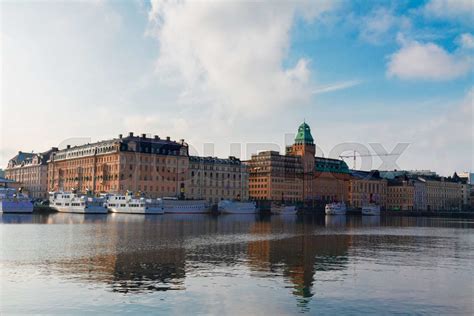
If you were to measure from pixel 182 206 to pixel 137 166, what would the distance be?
2175 cm

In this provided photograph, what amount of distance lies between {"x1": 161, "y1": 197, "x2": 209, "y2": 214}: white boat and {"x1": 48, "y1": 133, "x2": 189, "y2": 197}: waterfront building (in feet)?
39.1

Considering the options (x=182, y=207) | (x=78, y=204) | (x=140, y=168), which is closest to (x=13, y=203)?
(x=78, y=204)

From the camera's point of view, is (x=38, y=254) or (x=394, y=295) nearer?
(x=394, y=295)

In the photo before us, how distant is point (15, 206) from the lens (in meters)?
140

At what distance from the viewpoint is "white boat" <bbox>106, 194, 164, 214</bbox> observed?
15450 centimetres

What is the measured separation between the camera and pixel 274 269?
4216cm

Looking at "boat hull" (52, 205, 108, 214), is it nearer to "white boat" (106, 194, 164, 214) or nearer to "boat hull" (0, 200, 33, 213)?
"white boat" (106, 194, 164, 214)

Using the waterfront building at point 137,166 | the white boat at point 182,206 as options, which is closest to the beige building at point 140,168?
the waterfront building at point 137,166

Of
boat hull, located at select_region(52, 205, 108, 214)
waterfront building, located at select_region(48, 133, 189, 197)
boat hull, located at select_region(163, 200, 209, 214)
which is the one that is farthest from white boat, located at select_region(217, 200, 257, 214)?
boat hull, located at select_region(52, 205, 108, 214)

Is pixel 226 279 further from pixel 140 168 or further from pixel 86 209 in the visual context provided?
pixel 140 168

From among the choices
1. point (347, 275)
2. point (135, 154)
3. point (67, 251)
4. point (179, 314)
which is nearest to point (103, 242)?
point (67, 251)

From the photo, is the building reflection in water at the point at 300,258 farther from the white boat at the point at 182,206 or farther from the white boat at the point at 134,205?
the white boat at the point at 182,206

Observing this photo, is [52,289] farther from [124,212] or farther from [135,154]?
[135,154]

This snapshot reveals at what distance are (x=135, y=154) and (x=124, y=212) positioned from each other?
1102 inches
